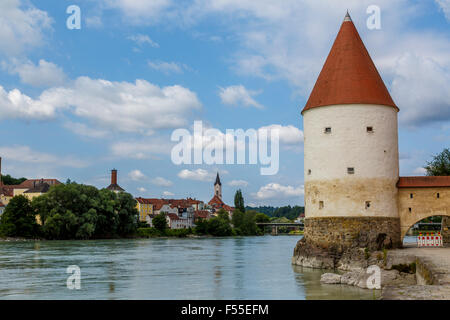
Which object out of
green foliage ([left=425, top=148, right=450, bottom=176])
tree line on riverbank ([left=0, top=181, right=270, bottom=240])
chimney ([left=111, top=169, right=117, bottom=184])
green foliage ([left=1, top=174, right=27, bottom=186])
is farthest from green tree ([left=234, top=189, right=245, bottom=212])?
green foliage ([left=425, top=148, right=450, bottom=176])

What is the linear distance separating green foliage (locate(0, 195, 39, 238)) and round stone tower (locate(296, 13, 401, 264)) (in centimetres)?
4682

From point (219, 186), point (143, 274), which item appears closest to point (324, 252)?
point (143, 274)

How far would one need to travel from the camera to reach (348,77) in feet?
75.6

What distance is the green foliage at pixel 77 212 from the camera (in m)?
58.5

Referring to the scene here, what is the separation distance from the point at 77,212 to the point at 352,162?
45318 millimetres

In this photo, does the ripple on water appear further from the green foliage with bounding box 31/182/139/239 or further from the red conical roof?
the green foliage with bounding box 31/182/139/239

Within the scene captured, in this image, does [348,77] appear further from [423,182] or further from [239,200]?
[239,200]

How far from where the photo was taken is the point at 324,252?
22078mm

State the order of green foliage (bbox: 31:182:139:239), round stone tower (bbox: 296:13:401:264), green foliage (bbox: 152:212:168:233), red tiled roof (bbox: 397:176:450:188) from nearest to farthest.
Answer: round stone tower (bbox: 296:13:401:264) < red tiled roof (bbox: 397:176:450:188) < green foliage (bbox: 31:182:139:239) < green foliage (bbox: 152:212:168:233)

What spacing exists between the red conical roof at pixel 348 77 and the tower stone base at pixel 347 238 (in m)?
5.16

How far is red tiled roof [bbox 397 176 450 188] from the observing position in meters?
23.0
